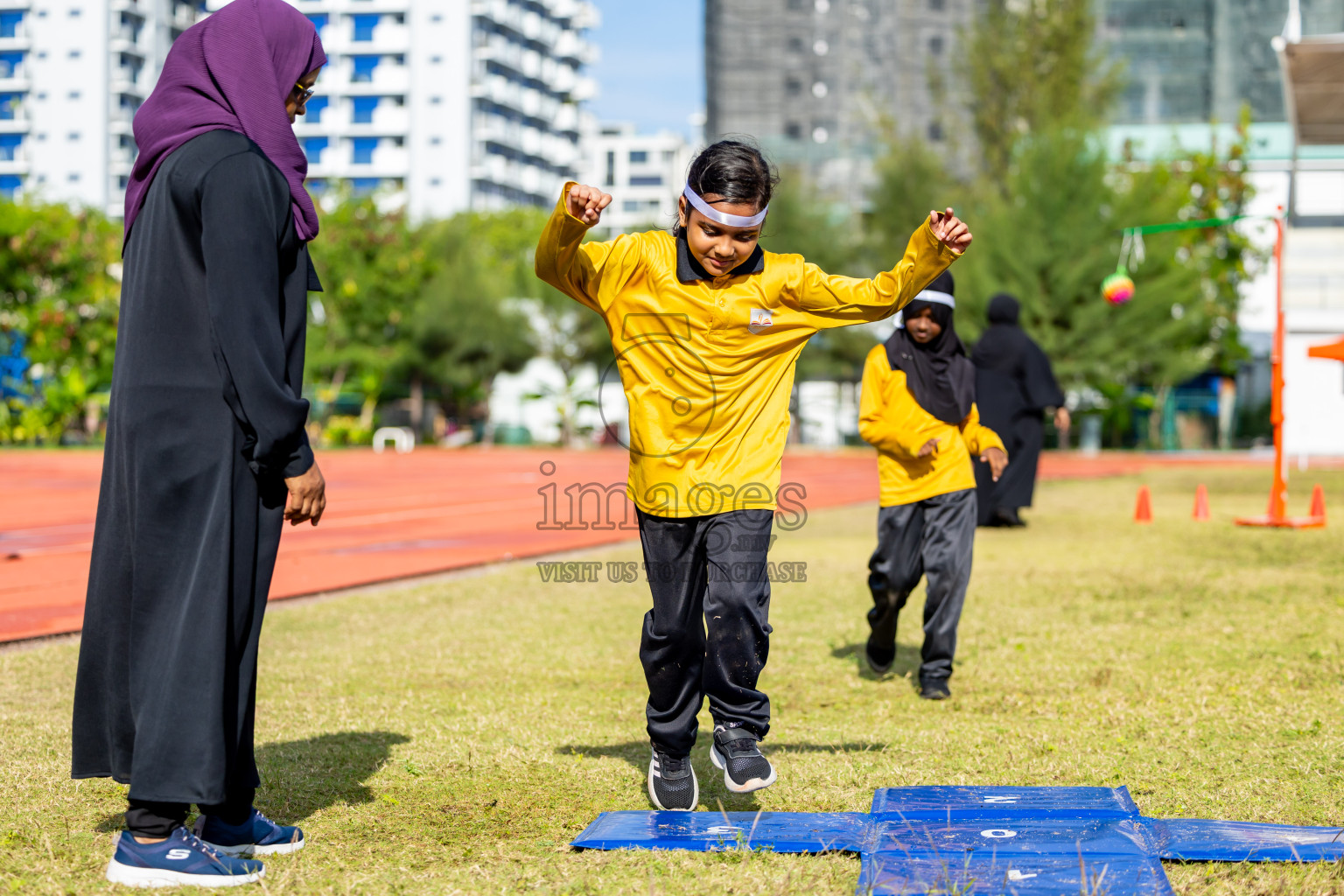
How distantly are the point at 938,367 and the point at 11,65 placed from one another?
323ft

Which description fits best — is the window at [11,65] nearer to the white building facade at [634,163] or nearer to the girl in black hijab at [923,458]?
the white building facade at [634,163]

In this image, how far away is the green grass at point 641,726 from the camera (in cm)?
354

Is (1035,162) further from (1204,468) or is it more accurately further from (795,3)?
(795,3)

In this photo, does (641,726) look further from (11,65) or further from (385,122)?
(11,65)

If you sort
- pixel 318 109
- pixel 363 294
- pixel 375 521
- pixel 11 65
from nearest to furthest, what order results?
pixel 375 521 < pixel 363 294 < pixel 11 65 < pixel 318 109

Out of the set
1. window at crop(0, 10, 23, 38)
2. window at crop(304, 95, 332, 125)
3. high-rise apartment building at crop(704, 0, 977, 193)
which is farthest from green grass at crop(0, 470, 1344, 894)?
window at crop(0, 10, 23, 38)

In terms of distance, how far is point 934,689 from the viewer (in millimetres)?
6027

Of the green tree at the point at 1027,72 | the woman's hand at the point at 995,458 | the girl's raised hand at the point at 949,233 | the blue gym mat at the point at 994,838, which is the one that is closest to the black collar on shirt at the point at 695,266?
the girl's raised hand at the point at 949,233

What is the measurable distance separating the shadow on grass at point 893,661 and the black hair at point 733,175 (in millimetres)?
3217

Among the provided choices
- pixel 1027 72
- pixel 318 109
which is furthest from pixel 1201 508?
pixel 318 109

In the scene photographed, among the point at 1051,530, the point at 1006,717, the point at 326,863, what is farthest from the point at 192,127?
the point at 1051,530

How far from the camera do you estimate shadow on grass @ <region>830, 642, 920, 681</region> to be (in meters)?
6.70

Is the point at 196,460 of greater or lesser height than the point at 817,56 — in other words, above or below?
below

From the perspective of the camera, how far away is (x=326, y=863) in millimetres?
3553
